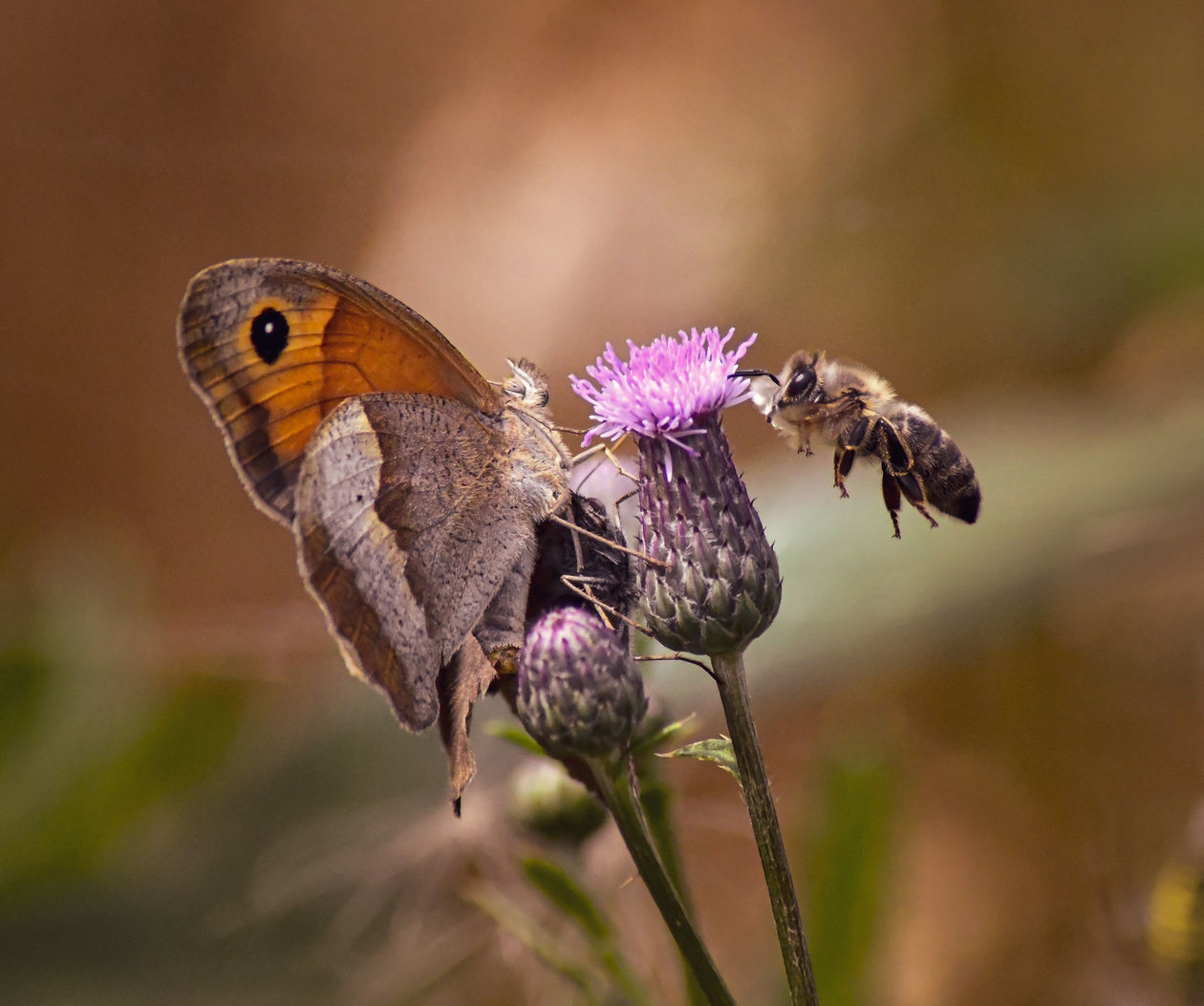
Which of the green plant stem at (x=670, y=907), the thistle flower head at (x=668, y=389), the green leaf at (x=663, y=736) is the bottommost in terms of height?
the green plant stem at (x=670, y=907)

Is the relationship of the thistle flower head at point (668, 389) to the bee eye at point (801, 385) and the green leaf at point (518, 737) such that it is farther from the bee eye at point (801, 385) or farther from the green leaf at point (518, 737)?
the green leaf at point (518, 737)

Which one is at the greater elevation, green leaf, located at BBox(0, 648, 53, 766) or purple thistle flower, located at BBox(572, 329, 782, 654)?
green leaf, located at BBox(0, 648, 53, 766)

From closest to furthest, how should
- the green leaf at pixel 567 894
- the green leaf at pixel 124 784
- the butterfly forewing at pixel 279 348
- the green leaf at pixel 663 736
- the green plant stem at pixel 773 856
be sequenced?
the green plant stem at pixel 773 856 < the green leaf at pixel 663 736 < the green leaf at pixel 567 894 < the butterfly forewing at pixel 279 348 < the green leaf at pixel 124 784

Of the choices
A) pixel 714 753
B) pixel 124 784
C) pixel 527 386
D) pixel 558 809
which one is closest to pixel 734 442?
pixel 124 784

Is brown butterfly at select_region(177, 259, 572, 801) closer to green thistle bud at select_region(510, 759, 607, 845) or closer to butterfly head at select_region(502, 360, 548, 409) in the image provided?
butterfly head at select_region(502, 360, 548, 409)

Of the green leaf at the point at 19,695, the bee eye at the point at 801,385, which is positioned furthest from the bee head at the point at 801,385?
the green leaf at the point at 19,695

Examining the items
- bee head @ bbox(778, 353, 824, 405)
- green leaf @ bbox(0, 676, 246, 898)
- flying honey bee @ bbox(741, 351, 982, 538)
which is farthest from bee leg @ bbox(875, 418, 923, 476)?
green leaf @ bbox(0, 676, 246, 898)

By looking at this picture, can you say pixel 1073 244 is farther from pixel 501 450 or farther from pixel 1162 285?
pixel 501 450

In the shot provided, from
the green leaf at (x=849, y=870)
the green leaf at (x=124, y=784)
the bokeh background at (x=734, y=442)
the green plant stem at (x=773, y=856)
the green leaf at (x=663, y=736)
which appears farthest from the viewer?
the green leaf at (x=124, y=784)

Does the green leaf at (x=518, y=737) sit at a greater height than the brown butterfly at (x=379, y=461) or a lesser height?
lesser
